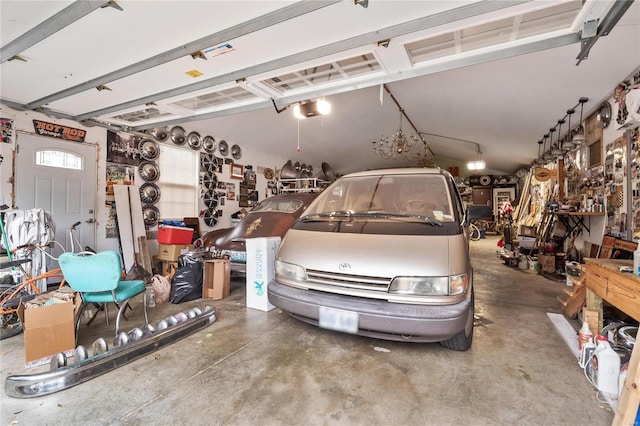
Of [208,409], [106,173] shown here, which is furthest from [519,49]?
[106,173]

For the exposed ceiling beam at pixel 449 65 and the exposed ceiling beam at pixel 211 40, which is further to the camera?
the exposed ceiling beam at pixel 449 65

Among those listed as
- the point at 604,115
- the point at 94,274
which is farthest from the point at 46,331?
the point at 604,115

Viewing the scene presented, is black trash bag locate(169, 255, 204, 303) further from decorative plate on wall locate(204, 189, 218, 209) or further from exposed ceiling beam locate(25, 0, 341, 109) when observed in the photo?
decorative plate on wall locate(204, 189, 218, 209)

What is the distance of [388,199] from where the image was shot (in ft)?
9.06

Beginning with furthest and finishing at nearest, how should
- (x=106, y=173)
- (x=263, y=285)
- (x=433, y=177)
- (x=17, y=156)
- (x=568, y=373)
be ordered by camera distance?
1. (x=106, y=173)
2. (x=17, y=156)
3. (x=263, y=285)
4. (x=433, y=177)
5. (x=568, y=373)

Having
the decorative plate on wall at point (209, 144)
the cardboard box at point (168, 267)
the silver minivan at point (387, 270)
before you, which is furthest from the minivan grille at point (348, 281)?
the decorative plate on wall at point (209, 144)

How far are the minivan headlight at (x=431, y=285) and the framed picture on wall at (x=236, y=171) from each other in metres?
6.32

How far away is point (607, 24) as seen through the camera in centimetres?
210

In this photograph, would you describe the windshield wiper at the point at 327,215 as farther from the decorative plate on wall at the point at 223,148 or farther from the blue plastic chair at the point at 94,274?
the decorative plate on wall at the point at 223,148

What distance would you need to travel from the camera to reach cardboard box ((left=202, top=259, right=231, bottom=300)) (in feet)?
12.0

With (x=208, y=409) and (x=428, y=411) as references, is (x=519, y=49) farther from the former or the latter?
(x=208, y=409)

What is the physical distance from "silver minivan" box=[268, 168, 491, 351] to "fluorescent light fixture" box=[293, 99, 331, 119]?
2622 millimetres

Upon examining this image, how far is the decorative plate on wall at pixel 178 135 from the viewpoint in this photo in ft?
19.8

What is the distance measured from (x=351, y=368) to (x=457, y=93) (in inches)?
204
